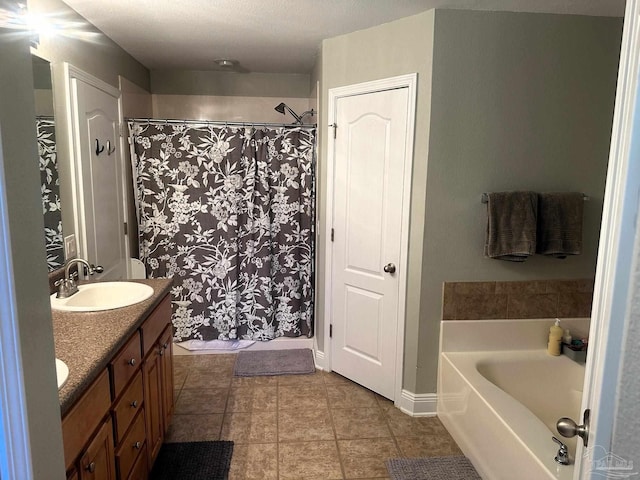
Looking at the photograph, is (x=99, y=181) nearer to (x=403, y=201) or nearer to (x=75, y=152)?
(x=75, y=152)

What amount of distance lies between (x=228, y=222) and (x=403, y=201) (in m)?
1.34

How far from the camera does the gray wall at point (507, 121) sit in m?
2.30

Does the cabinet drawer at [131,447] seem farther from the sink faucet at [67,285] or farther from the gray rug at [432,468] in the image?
the gray rug at [432,468]

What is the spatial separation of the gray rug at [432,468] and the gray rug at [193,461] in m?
0.82

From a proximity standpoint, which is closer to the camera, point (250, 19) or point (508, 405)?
point (508, 405)

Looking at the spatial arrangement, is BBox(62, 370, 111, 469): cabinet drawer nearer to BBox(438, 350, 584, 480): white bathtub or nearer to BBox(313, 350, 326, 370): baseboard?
BBox(438, 350, 584, 480): white bathtub

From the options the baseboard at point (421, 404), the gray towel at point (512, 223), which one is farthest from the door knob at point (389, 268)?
the baseboard at point (421, 404)

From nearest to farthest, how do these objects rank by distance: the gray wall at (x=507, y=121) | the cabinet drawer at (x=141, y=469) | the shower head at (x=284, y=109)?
the cabinet drawer at (x=141, y=469)
the gray wall at (x=507, y=121)
the shower head at (x=284, y=109)

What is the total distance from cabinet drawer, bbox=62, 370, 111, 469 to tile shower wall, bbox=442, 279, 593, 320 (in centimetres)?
179

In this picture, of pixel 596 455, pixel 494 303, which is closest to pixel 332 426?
pixel 494 303

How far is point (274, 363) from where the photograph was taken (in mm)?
3211

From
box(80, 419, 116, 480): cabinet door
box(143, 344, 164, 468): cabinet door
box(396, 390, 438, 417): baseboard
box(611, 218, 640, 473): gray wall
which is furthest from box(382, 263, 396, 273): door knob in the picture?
box(611, 218, 640, 473): gray wall

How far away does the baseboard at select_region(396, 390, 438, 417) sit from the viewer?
2604 millimetres

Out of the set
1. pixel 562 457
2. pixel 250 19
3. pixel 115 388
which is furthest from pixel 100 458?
pixel 250 19
